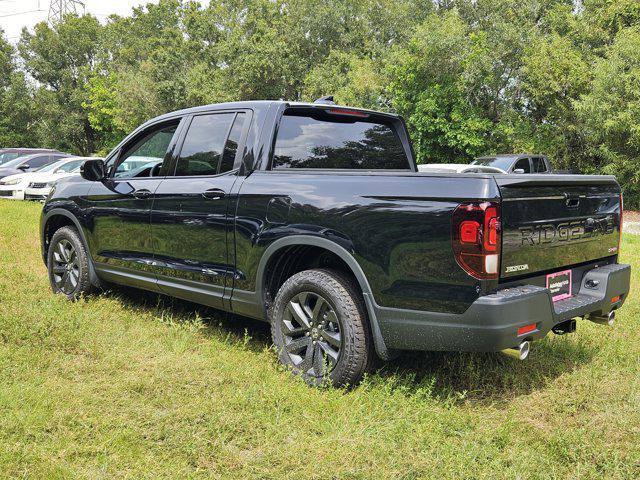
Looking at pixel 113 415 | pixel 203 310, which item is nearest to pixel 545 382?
pixel 113 415

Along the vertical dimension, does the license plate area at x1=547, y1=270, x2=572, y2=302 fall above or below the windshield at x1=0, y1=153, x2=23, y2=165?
below

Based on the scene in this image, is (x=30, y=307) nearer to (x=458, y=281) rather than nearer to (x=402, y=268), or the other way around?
(x=402, y=268)

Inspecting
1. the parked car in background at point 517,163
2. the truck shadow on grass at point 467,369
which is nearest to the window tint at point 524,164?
the parked car in background at point 517,163

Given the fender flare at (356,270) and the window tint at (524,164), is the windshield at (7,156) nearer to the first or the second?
the window tint at (524,164)

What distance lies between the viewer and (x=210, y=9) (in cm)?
4078

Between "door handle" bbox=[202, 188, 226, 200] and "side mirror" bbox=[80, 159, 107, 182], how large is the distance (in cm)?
155

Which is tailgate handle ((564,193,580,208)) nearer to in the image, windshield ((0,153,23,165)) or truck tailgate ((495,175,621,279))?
truck tailgate ((495,175,621,279))

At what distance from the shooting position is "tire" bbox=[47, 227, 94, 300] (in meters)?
5.60

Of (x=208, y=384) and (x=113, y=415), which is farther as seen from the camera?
(x=208, y=384)

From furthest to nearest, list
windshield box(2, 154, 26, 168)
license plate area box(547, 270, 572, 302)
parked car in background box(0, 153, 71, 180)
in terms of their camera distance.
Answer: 1. windshield box(2, 154, 26, 168)
2. parked car in background box(0, 153, 71, 180)
3. license plate area box(547, 270, 572, 302)

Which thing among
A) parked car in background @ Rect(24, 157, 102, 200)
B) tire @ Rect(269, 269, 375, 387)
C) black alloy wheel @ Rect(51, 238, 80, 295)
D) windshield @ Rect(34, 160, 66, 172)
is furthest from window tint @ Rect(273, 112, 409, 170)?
windshield @ Rect(34, 160, 66, 172)

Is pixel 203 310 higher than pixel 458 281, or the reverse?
pixel 458 281

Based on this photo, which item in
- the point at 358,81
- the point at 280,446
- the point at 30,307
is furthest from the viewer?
the point at 358,81

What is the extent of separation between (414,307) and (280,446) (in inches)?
40.6
